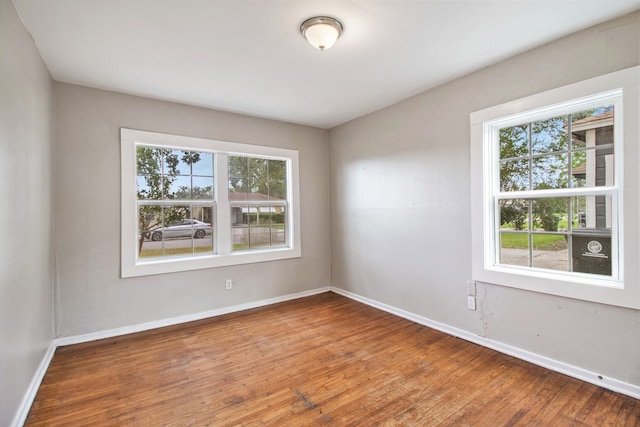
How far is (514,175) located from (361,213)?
1954 mm

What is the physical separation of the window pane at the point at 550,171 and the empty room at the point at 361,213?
0.02 m

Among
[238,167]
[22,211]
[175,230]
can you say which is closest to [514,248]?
[238,167]

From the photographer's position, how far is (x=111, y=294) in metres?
3.11

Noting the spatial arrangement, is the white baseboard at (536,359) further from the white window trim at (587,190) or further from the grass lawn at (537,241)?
the grass lawn at (537,241)

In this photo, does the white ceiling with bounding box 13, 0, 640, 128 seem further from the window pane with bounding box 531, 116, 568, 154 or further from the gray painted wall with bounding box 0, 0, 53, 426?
the window pane with bounding box 531, 116, 568, 154

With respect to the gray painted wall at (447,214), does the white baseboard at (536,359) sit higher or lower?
lower

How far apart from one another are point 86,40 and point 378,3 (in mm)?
2175

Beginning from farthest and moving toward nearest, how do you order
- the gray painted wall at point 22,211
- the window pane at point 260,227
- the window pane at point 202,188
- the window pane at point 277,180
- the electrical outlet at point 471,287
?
the window pane at point 277,180 → the window pane at point 260,227 → the window pane at point 202,188 → the electrical outlet at point 471,287 → the gray painted wall at point 22,211

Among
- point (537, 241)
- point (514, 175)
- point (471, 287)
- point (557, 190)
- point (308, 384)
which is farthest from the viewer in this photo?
point (471, 287)

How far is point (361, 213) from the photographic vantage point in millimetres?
4199

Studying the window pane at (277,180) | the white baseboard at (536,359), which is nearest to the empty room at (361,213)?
the white baseboard at (536,359)

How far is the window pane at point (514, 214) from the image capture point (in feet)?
8.57

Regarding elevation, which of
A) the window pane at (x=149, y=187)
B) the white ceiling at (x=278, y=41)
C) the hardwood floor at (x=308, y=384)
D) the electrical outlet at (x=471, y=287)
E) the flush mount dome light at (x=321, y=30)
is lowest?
the hardwood floor at (x=308, y=384)

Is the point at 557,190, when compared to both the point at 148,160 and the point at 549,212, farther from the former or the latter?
the point at 148,160
